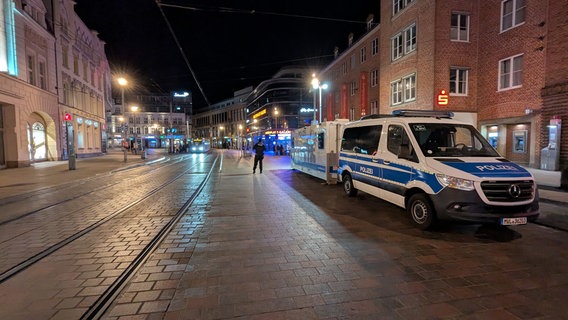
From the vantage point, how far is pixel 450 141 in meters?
6.78

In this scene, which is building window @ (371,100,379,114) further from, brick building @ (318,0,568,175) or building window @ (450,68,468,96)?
building window @ (450,68,468,96)

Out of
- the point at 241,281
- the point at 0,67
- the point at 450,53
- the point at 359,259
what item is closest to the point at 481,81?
the point at 450,53

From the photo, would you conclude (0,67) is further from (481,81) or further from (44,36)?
(481,81)

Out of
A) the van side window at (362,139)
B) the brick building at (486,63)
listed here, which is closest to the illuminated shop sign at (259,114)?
the brick building at (486,63)

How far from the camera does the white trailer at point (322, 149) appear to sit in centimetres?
1248

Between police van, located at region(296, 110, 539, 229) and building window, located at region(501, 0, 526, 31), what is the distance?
14023 mm

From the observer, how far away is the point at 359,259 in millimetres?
4590

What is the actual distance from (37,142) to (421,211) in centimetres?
2815

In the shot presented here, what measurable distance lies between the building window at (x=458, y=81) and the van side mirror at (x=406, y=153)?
15.5 metres

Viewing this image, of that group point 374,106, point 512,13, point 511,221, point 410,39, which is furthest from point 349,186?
point 374,106

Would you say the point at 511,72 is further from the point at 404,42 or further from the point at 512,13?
the point at 404,42

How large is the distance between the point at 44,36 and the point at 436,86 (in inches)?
1123

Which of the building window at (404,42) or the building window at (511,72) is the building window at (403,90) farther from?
the building window at (511,72)

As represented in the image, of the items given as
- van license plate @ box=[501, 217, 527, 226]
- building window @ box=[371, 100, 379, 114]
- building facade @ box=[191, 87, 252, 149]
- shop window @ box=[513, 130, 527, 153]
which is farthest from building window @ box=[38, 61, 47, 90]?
building facade @ box=[191, 87, 252, 149]
